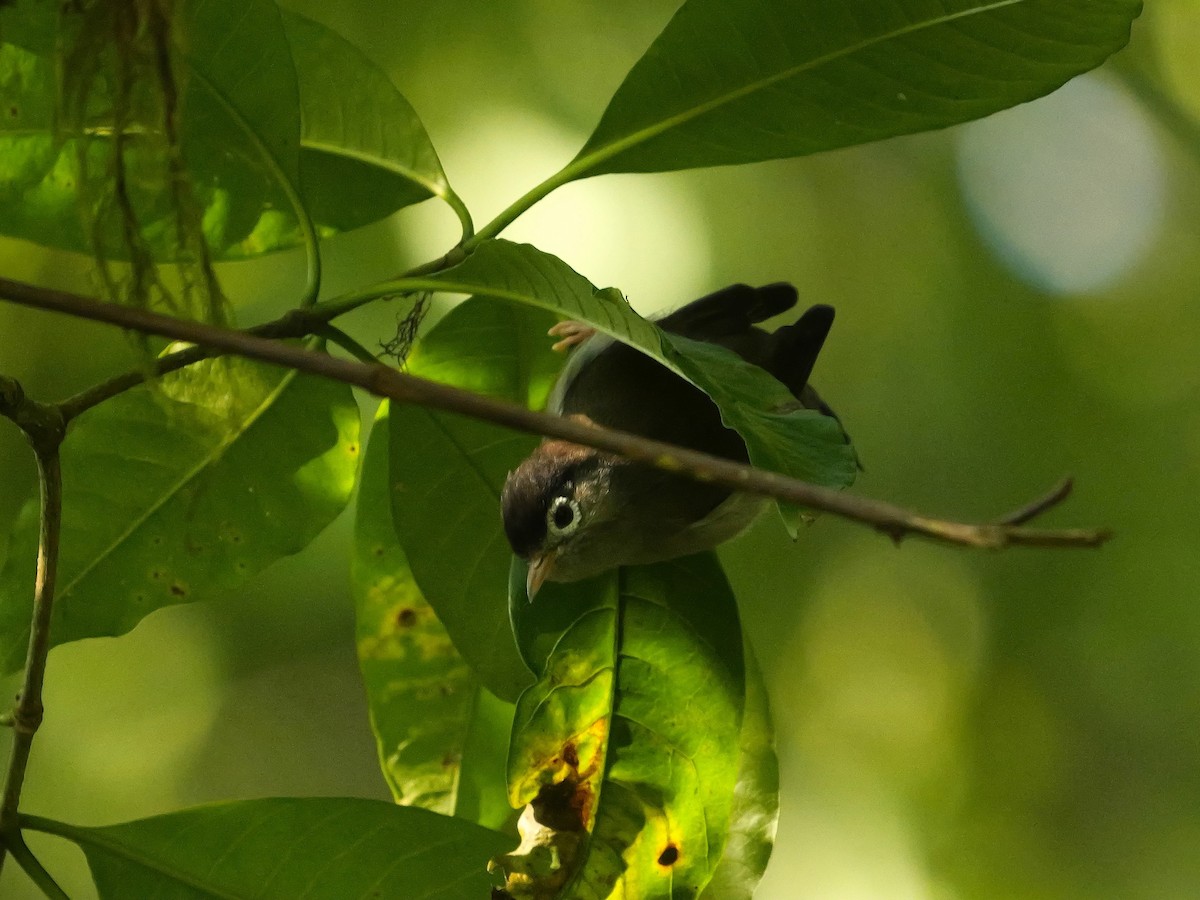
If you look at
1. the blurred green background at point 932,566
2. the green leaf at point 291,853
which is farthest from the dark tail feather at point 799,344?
the blurred green background at point 932,566

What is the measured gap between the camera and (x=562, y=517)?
268cm

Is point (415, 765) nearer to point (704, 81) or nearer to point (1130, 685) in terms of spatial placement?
point (704, 81)

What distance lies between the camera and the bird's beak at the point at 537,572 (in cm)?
226

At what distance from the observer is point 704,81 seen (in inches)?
78.7

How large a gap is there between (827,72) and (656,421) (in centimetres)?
103

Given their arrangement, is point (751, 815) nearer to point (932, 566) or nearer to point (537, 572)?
point (537, 572)

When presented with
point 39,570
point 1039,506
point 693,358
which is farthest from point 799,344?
point 1039,506

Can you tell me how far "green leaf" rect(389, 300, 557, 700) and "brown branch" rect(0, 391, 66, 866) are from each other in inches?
28.6

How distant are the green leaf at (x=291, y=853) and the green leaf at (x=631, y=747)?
11cm

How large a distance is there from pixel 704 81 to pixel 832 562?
5064 mm

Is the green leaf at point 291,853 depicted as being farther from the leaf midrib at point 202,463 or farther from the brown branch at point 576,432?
the brown branch at point 576,432

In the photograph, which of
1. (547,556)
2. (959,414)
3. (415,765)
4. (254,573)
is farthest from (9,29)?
(959,414)

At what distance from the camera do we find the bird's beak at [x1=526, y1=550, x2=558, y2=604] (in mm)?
2262

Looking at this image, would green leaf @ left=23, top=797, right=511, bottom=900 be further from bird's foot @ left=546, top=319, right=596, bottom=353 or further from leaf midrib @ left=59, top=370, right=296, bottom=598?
bird's foot @ left=546, top=319, right=596, bottom=353
